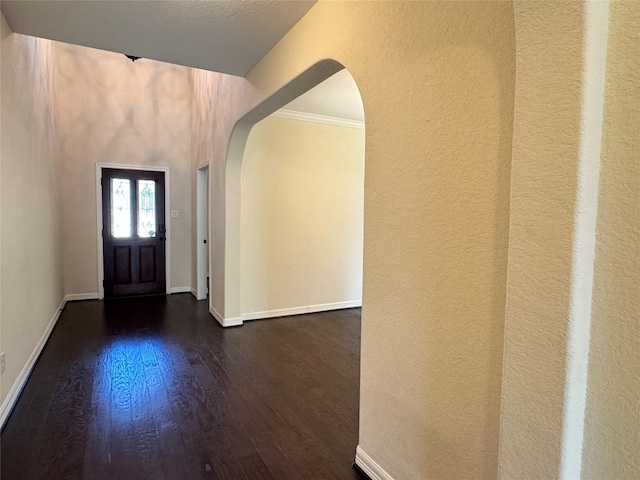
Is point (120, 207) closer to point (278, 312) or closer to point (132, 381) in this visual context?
point (278, 312)

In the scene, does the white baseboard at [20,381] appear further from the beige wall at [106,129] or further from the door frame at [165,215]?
the beige wall at [106,129]

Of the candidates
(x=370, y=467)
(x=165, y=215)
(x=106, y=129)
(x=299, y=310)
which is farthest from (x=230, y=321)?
(x=106, y=129)

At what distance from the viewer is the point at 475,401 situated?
4.13 ft

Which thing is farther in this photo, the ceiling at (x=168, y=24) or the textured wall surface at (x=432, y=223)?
the ceiling at (x=168, y=24)

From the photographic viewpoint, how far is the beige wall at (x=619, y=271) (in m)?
0.85

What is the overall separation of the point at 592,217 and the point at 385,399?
3.81 ft

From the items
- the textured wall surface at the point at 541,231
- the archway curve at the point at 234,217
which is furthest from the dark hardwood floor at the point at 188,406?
the textured wall surface at the point at 541,231

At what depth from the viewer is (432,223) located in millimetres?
1402

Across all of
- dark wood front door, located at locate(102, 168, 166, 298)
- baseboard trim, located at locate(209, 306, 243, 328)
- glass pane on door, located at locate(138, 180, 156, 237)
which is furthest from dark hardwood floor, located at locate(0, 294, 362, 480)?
glass pane on door, located at locate(138, 180, 156, 237)

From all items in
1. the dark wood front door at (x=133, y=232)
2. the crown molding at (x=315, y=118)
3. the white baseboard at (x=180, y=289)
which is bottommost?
the white baseboard at (x=180, y=289)

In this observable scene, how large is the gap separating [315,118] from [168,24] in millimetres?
2357

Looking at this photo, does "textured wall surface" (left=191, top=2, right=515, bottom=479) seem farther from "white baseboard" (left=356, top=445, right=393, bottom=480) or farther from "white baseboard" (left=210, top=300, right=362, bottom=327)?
"white baseboard" (left=210, top=300, right=362, bottom=327)

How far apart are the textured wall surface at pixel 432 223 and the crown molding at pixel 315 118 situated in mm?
2467

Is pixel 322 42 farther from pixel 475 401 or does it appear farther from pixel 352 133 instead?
pixel 352 133
